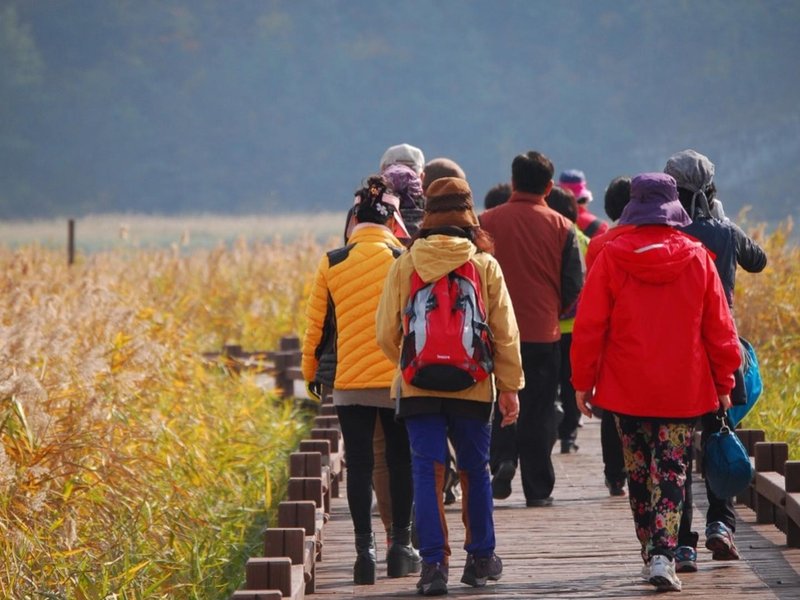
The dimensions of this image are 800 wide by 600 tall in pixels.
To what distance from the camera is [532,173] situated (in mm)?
8859

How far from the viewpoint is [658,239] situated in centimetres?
657

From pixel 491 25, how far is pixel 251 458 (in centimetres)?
8973

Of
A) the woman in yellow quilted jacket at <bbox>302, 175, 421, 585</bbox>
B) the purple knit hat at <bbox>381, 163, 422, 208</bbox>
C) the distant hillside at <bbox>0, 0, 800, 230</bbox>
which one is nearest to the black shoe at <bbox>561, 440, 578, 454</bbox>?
the purple knit hat at <bbox>381, 163, 422, 208</bbox>

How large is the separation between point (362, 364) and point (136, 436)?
107 inches

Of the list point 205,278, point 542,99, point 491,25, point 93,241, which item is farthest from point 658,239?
point 491,25

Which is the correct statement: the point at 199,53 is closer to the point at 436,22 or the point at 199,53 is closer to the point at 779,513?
the point at 436,22

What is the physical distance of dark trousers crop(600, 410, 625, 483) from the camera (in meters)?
8.26

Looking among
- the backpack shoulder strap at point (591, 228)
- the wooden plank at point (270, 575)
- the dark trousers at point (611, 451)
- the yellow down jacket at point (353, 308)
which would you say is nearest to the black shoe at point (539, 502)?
the dark trousers at point (611, 451)

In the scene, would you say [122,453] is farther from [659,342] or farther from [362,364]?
[659,342]

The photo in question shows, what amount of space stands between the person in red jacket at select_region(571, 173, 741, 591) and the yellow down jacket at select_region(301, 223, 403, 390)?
2.83 ft

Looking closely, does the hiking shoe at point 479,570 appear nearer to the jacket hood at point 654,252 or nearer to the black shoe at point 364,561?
the black shoe at point 364,561

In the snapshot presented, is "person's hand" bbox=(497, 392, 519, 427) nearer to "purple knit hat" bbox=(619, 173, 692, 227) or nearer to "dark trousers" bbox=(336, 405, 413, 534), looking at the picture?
"dark trousers" bbox=(336, 405, 413, 534)

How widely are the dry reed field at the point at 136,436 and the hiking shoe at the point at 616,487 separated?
3.24 ft

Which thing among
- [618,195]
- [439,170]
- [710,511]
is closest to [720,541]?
[710,511]
